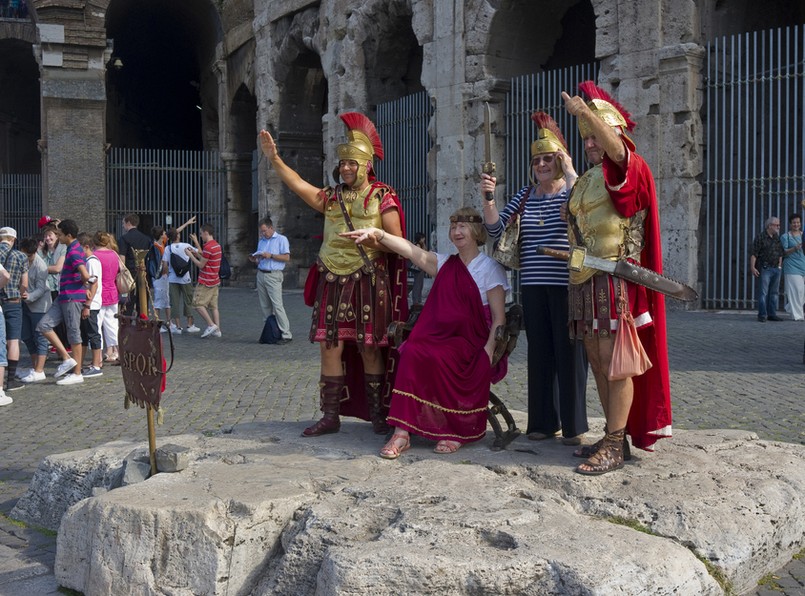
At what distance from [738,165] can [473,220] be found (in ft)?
28.7

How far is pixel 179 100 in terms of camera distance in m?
33.6

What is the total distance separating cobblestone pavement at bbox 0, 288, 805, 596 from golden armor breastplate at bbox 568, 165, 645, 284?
4.67ft

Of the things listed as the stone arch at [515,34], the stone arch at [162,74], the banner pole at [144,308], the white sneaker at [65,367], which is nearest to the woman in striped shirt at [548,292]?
the banner pole at [144,308]

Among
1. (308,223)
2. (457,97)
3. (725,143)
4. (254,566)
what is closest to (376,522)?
(254,566)

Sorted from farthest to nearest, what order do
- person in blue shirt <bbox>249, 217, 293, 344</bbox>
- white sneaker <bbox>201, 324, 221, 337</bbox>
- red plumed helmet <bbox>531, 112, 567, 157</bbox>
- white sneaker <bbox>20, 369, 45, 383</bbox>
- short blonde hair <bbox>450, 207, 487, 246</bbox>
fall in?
white sneaker <bbox>201, 324, 221, 337</bbox> → person in blue shirt <bbox>249, 217, 293, 344</bbox> → white sneaker <bbox>20, 369, 45, 383</bbox> → short blonde hair <bbox>450, 207, 487, 246</bbox> → red plumed helmet <bbox>531, 112, 567, 157</bbox>

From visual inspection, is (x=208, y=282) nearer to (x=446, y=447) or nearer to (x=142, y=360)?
(x=142, y=360)

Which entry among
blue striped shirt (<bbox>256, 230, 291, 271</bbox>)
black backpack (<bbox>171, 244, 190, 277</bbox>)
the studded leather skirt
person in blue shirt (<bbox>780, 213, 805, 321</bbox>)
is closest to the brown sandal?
the studded leather skirt

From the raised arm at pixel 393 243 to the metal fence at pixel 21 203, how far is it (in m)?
21.5

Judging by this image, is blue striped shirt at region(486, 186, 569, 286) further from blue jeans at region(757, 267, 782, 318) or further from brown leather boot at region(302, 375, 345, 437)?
blue jeans at region(757, 267, 782, 318)

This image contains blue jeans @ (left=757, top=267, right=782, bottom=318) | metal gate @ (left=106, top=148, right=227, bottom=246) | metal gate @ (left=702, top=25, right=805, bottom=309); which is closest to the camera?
blue jeans @ (left=757, top=267, right=782, bottom=318)

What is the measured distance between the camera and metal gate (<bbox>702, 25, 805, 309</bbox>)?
12.5 m

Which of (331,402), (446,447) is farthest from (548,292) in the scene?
(331,402)

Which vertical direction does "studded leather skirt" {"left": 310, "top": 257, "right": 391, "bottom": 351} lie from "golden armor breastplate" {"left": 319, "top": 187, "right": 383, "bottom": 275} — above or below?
below

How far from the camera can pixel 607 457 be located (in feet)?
13.9
